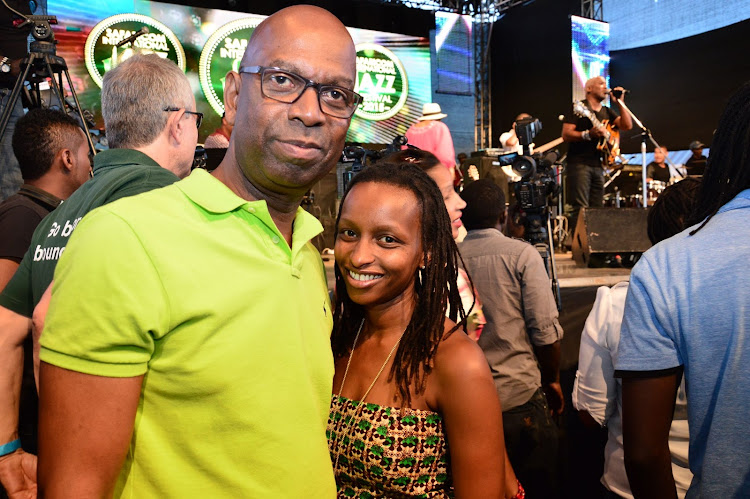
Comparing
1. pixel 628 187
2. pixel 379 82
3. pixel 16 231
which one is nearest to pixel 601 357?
pixel 16 231

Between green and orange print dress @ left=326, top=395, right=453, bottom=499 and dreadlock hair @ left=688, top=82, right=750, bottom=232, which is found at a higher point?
dreadlock hair @ left=688, top=82, right=750, bottom=232

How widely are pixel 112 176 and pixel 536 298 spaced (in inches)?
85.2

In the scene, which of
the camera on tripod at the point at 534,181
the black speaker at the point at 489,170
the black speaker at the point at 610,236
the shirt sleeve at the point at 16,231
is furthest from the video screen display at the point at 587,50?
the shirt sleeve at the point at 16,231

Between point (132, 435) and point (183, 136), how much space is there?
134 cm

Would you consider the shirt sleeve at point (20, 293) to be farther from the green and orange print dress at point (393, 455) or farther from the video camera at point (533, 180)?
the video camera at point (533, 180)

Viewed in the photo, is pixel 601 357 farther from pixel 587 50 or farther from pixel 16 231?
pixel 587 50

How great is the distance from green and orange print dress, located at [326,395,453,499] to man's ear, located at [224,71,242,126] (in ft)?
2.80

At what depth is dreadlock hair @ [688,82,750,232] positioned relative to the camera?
1.26 meters

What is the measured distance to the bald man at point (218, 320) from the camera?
0.81 m

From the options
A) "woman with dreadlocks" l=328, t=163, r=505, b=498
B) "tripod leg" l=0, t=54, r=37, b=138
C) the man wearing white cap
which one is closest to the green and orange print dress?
"woman with dreadlocks" l=328, t=163, r=505, b=498

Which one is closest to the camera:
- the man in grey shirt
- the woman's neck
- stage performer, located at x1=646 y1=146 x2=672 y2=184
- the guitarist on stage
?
the woman's neck

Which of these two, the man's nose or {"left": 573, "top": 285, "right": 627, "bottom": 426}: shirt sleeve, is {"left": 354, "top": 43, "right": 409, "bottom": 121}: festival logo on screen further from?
the man's nose

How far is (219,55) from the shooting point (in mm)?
9531

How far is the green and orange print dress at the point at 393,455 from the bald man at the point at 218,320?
1.17ft
